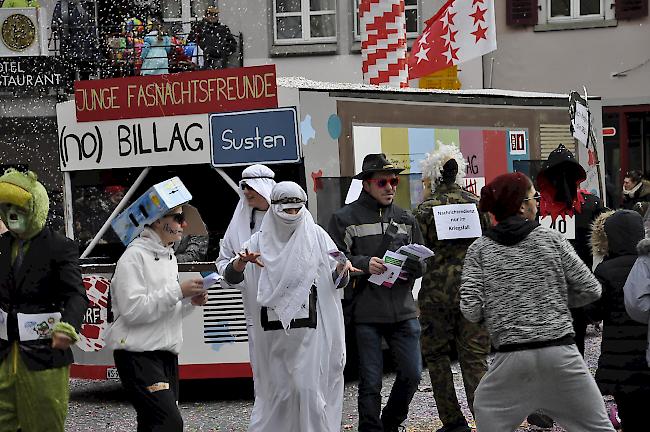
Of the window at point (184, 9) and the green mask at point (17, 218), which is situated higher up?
the window at point (184, 9)

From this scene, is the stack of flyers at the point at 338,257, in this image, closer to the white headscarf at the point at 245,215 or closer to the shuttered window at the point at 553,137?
the white headscarf at the point at 245,215

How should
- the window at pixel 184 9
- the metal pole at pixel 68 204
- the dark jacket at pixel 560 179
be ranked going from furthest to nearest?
the window at pixel 184 9
the metal pole at pixel 68 204
the dark jacket at pixel 560 179

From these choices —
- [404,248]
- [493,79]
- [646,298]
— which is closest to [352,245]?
[404,248]

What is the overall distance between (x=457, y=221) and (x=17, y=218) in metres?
3.31

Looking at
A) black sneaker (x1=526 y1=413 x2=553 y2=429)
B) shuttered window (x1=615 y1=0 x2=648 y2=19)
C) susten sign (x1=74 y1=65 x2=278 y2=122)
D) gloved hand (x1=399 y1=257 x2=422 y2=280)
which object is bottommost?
black sneaker (x1=526 y1=413 x2=553 y2=429)

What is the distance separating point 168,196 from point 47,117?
19.7 meters

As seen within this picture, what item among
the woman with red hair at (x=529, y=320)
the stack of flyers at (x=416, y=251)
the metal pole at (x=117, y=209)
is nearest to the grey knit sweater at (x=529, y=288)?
the woman with red hair at (x=529, y=320)

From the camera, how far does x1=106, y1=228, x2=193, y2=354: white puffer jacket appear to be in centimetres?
715

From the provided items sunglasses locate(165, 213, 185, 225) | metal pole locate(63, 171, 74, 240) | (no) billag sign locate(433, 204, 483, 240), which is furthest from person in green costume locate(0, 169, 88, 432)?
metal pole locate(63, 171, 74, 240)

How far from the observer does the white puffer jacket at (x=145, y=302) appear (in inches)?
281

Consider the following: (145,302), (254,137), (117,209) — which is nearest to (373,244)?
(145,302)

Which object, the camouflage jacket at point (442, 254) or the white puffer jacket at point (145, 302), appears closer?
the white puffer jacket at point (145, 302)

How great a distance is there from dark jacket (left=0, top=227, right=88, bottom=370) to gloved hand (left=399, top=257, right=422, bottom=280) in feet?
8.19

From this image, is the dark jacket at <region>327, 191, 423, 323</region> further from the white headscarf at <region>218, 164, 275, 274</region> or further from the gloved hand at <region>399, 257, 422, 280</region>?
the white headscarf at <region>218, 164, 275, 274</region>
